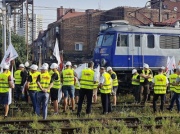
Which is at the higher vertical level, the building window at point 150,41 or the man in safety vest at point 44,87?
the building window at point 150,41

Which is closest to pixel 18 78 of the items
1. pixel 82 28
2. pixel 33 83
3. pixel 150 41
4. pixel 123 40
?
pixel 33 83

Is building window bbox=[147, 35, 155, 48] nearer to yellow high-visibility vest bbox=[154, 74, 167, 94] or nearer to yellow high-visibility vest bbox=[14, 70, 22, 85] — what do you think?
yellow high-visibility vest bbox=[154, 74, 167, 94]

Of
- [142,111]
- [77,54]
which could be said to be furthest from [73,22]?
[142,111]

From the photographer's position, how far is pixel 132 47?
65.0 feet

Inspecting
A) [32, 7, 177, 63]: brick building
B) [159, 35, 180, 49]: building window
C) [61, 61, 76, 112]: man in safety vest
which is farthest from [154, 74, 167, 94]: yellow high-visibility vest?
[32, 7, 177, 63]: brick building

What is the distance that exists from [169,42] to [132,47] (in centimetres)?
253

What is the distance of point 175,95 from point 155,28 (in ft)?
24.5

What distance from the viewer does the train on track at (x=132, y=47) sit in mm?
19625

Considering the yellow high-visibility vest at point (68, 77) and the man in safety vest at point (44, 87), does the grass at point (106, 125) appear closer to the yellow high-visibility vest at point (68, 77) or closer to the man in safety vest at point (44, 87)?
the man in safety vest at point (44, 87)

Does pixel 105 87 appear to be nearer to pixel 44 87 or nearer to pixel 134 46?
pixel 44 87

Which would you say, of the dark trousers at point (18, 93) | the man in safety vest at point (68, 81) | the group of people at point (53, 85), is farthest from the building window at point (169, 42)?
the dark trousers at point (18, 93)

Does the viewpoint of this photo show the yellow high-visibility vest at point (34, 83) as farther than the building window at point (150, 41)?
No

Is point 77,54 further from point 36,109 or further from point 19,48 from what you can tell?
point 36,109

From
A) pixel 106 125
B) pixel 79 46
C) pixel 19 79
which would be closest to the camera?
pixel 106 125
